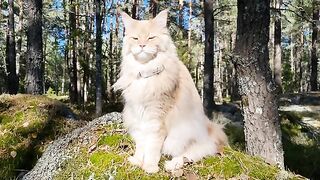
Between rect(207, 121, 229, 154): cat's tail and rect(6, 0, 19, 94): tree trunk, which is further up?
rect(6, 0, 19, 94): tree trunk

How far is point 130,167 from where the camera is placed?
4004 mm

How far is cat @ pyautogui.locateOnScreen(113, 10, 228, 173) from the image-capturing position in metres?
3.79

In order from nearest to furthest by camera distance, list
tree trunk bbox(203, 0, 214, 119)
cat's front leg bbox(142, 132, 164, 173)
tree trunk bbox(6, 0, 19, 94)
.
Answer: cat's front leg bbox(142, 132, 164, 173), tree trunk bbox(203, 0, 214, 119), tree trunk bbox(6, 0, 19, 94)

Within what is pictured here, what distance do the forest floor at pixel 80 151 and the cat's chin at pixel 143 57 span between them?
3.35 feet

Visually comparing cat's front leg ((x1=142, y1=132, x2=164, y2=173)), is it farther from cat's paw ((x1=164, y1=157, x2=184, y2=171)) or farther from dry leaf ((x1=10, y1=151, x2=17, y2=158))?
dry leaf ((x1=10, y1=151, x2=17, y2=158))

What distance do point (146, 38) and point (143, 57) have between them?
A: 20 cm

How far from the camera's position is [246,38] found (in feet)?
17.4

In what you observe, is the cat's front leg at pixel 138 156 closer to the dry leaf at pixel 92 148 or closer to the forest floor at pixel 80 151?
A: the forest floor at pixel 80 151

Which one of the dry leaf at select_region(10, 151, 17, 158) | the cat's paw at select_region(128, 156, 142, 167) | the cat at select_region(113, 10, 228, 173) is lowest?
the dry leaf at select_region(10, 151, 17, 158)

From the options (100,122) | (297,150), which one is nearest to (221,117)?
(297,150)

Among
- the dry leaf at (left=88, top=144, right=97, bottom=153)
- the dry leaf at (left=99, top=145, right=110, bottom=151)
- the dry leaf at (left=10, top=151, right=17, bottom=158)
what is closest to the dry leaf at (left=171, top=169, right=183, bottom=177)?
the dry leaf at (left=99, top=145, right=110, bottom=151)

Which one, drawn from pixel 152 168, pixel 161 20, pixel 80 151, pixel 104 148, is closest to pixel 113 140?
pixel 104 148

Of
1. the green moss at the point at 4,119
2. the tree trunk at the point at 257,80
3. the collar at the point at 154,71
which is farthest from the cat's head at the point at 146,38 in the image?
the green moss at the point at 4,119

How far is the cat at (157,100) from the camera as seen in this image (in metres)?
3.79
